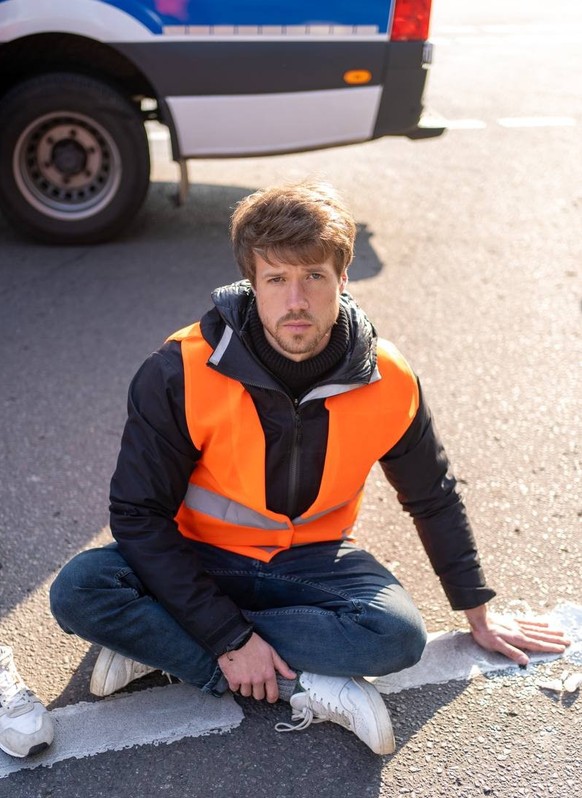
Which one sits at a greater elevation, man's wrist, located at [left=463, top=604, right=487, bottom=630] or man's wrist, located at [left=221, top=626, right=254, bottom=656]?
man's wrist, located at [left=221, top=626, right=254, bottom=656]

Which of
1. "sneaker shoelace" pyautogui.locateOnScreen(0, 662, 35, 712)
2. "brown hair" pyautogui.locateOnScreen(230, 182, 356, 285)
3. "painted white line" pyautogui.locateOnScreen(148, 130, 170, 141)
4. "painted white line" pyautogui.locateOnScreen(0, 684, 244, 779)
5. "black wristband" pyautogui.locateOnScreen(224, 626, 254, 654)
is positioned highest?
"brown hair" pyautogui.locateOnScreen(230, 182, 356, 285)

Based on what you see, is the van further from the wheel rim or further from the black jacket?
the black jacket

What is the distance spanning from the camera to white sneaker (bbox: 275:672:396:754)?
9.23 feet

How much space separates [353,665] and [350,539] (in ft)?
1.60

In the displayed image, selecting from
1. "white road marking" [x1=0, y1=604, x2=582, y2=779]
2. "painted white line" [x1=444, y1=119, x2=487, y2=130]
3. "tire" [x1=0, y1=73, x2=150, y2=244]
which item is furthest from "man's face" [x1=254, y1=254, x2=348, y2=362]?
"painted white line" [x1=444, y1=119, x2=487, y2=130]

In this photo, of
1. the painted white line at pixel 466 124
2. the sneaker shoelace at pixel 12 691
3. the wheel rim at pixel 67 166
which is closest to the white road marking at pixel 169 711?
the sneaker shoelace at pixel 12 691

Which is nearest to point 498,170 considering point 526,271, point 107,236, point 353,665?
point 526,271

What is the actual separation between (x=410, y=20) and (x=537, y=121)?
3366mm

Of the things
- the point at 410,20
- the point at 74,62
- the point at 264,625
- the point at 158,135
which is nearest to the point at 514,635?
the point at 264,625

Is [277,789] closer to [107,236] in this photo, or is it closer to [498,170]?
[107,236]

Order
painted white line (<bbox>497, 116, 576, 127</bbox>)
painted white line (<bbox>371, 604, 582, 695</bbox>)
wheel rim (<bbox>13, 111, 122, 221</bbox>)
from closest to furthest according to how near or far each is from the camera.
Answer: painted white line (<bbox>371, 604, 582, 695</bbox>) → wheel rim (<bbox>13, 111, 122, 221</bbox>) → painted white line (<bbox>497, 116, 576, 127</bbox>)

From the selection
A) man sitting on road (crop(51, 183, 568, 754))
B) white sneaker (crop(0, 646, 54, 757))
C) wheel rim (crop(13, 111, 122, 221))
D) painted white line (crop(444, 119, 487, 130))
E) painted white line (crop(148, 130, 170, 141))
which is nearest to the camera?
white sneaker (crop(0, 646, 54, 757))

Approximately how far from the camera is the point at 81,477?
4070 millimetres

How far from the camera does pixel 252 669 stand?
2900 mm
